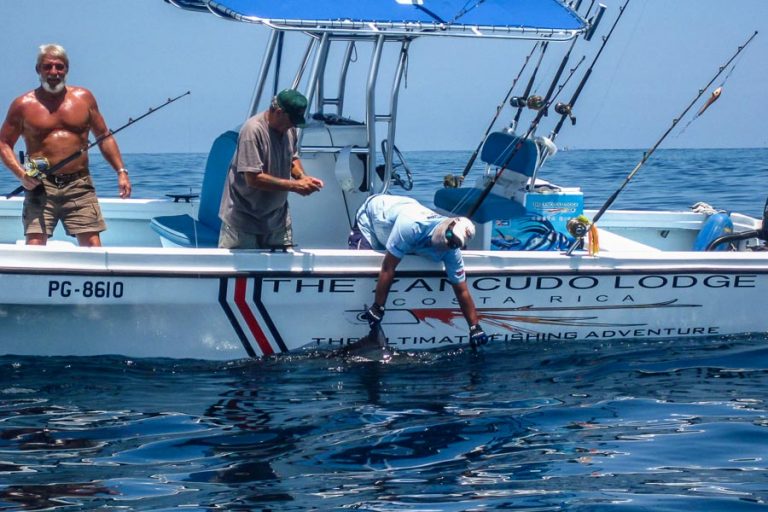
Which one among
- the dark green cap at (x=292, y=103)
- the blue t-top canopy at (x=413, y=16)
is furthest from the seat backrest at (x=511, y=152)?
the dark green cap at (x=292, y=103)

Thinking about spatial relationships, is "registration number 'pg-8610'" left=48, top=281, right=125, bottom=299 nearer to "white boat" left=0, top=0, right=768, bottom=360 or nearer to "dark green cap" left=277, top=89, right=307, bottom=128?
"white boat" left=0, top=0, right=768, bottom=360

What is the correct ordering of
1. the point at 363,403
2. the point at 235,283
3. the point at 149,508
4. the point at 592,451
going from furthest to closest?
1. the point at 235,283
2. the point at 363,403
3. the point at 592,451
4. the point at 149,508

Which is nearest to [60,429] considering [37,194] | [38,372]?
[38,372]

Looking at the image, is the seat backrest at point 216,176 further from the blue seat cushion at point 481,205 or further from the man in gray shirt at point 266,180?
the blue seat cushion at point 481,205

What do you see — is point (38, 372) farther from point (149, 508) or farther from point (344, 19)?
point (344, 19)

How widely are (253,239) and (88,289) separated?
99cm

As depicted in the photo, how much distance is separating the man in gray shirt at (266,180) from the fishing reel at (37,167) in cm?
108

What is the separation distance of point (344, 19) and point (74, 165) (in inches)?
72.3

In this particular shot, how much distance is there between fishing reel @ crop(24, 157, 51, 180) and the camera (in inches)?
249

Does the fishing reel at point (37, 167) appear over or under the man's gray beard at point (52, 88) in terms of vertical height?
under

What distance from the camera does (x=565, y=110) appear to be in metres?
7.22

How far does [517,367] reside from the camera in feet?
21.2

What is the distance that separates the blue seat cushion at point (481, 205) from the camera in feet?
23.0

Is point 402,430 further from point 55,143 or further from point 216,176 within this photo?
point 55,143
